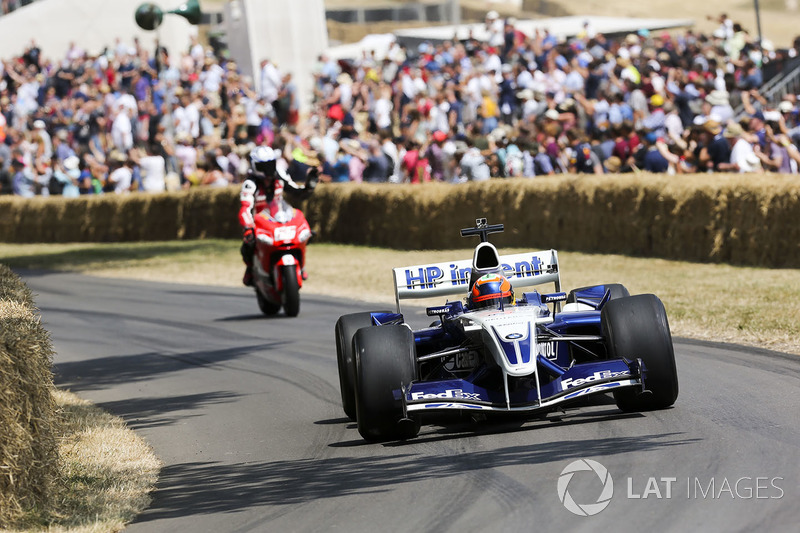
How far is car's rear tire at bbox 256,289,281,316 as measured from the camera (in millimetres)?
15836

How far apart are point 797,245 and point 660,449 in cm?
975

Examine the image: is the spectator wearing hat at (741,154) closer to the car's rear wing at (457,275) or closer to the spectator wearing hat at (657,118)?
the spectator wearing hat at (657,118)

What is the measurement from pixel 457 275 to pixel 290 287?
6.22m

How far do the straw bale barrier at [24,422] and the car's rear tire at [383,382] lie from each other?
6.17 ft

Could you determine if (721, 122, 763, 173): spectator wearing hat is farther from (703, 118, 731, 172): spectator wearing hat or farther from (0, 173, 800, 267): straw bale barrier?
(0, 173, 800, 267): straw bale barrier

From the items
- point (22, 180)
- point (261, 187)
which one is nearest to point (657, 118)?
→ point (261, 187)

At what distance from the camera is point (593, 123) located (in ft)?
72.5

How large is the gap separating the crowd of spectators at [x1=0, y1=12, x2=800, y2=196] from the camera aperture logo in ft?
37.8

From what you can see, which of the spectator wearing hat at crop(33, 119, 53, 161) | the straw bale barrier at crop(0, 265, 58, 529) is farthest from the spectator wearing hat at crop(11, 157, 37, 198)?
the straw bale barrier at crop(0, 265, 58, 529)

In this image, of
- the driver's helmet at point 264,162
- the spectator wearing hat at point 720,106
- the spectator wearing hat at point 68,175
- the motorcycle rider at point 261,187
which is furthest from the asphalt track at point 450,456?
the spectator wearing hat at point 68,175

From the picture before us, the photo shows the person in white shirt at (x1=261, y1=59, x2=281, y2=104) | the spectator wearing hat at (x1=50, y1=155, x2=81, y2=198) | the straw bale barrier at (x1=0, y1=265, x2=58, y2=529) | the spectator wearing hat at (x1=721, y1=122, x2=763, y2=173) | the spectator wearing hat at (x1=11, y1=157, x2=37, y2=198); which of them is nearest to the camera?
the straw bale barrier at (x1=0, y1=265, x2=58, y2=529)

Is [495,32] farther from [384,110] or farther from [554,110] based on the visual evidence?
[554,110]

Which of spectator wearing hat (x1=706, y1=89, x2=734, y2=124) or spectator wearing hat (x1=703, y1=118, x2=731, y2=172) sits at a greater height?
spectator wearing hat (x1=706, y1=89, x2=734, y2=124)

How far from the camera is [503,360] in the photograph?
7.50 m
